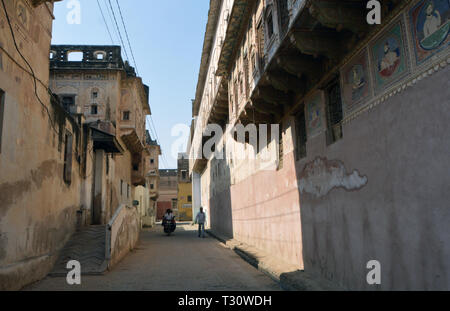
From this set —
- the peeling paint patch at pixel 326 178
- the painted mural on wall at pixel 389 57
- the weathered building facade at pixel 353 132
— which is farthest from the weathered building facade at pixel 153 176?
the painted mural on wall at pixel 389 57

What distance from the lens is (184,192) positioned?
59.2 metres

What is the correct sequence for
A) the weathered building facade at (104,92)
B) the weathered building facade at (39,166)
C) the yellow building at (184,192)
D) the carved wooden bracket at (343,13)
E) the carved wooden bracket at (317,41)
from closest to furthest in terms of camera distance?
the carved wooden bracket at (343,13) → the carved wooden bracket at (317,41) → the weathered building facade at (39,166) → the weathered building facade at (104,92) → the yellow building at (184,192)

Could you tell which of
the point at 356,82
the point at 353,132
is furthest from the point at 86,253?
the point at 356,82

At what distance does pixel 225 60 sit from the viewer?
43.0 ft

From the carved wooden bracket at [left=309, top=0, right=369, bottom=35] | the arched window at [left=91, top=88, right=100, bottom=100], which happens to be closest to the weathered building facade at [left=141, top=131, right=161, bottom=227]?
the arched window at [left=91, top=88, right=100, bottom=100]

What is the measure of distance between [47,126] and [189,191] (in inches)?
1974

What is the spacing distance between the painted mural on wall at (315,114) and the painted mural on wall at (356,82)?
108cm

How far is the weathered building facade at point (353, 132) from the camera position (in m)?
3.97

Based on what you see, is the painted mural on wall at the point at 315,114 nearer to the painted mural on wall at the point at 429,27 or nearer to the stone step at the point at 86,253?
the painted mural on wall at the point at 429,27

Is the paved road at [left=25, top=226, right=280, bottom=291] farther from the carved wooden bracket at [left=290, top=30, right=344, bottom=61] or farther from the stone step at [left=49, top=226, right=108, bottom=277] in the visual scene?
the carved wooden bracket at [left=290, top=30, right=344, bottom=61]

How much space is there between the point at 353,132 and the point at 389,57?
4.41 feet

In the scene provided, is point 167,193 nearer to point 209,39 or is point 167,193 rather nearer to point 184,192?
point 184,192

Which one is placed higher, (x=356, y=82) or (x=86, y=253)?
(x=356, y=82)
